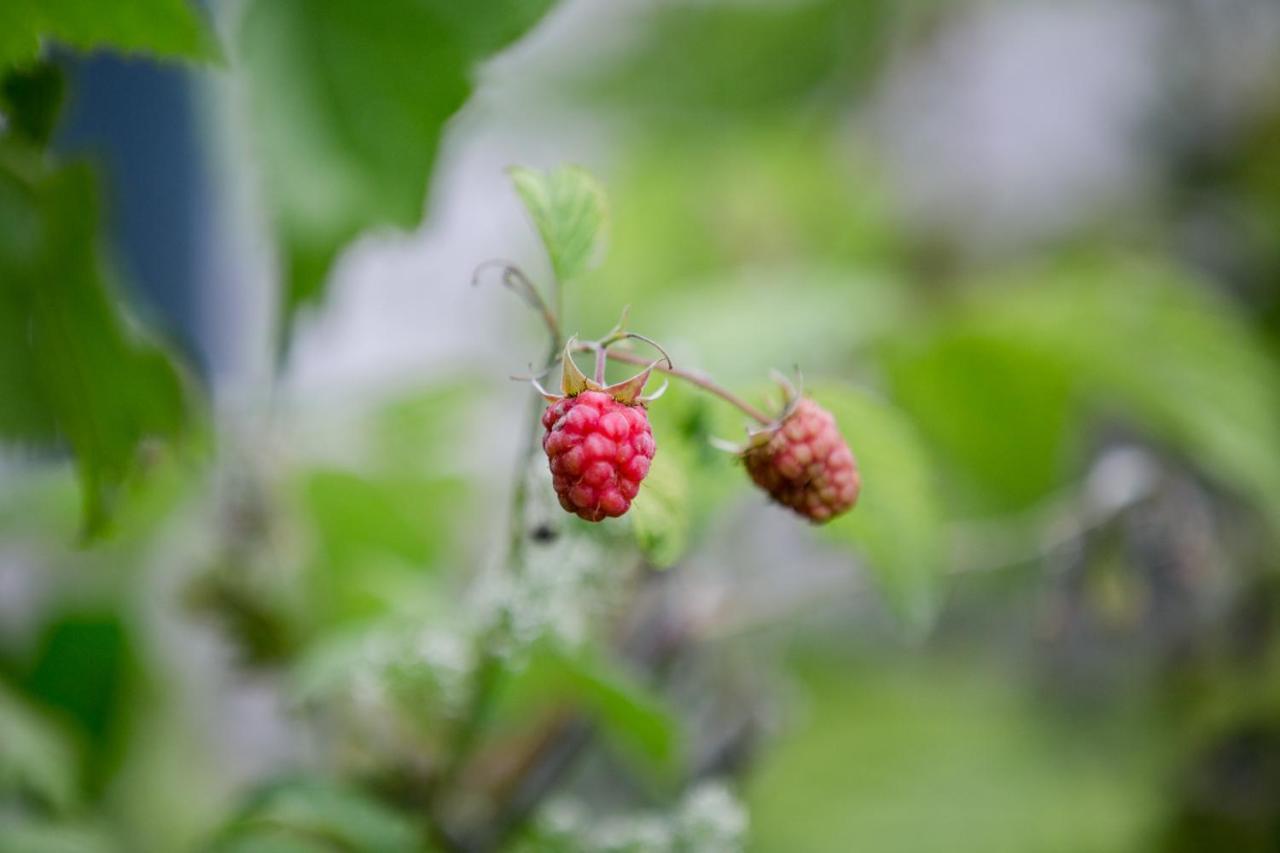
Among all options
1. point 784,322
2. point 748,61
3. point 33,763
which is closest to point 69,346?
point 33,763

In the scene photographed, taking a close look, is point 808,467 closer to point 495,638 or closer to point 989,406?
point 495,638

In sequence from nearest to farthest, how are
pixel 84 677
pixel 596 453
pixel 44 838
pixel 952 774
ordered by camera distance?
pixel 596 453 → pixel 44 838 → pixel 84 677 → pixel 952 774

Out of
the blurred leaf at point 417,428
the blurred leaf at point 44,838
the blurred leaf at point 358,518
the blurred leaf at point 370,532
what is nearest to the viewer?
the blurred leaf at point 44,838

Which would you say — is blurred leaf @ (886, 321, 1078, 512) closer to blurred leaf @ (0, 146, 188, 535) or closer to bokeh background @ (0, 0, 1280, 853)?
bokeh background @ (0, 0, 1280, 853)

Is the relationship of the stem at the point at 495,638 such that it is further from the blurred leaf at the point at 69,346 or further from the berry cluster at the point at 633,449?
the blurred leaf at the point at 69,346

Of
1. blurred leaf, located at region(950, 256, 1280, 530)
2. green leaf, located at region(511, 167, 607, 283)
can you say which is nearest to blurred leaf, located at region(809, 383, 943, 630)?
green leaf, located at region(511, 167, 607, 283)

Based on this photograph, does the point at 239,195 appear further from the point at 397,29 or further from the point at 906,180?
the point at 906,180

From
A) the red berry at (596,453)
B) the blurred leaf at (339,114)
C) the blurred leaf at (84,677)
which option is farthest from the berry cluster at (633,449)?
the blurred leaf at (84,677)

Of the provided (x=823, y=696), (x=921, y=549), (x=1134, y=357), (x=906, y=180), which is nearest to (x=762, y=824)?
(x=823, y=696)
